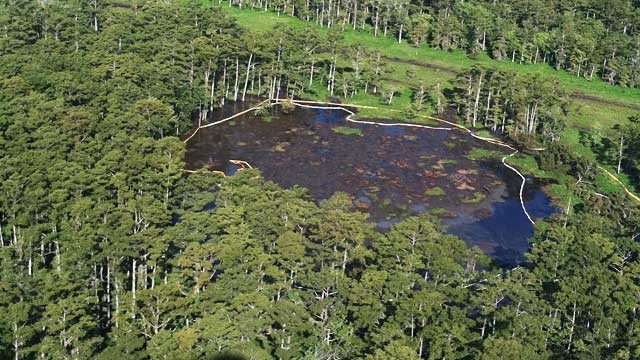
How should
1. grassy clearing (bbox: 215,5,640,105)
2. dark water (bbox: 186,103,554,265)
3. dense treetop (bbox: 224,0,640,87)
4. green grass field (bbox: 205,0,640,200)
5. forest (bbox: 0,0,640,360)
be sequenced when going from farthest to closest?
dense treetop (bbox: 224,0,640,87) → grassy clearing (bbox: 215,5,640,105) → green grass field (bbox: 205,0,640,200) → dark water (bbox: 186,103,554,265) → forest (bbox: 0,0,640,360)

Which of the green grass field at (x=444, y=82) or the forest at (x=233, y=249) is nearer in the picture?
the forest at (x=233, y=249)

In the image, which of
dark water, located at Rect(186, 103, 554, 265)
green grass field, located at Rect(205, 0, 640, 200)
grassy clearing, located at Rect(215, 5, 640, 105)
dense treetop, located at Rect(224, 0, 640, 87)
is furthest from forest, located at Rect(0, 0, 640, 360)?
dense treetop, located at Rect(224, 0, 640, 87)

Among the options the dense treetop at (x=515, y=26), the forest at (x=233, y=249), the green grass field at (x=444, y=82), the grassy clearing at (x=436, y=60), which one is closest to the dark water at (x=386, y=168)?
the forest at (x=233, y=249)

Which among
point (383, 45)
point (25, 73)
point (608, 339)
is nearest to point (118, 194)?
point (25, 73)

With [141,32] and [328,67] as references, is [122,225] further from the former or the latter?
[328,67]

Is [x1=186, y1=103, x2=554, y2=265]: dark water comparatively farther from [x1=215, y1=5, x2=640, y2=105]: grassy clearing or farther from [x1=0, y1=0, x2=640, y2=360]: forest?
[x1=215, y1=5, x2=640, y2=105]: grassy clearing

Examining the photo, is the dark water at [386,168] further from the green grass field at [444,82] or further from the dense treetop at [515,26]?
the dense treetop at [515,26]

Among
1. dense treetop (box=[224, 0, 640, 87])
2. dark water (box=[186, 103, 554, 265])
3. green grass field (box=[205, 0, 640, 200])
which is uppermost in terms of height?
dense treetop (box=[224, 0, 640, 87])
